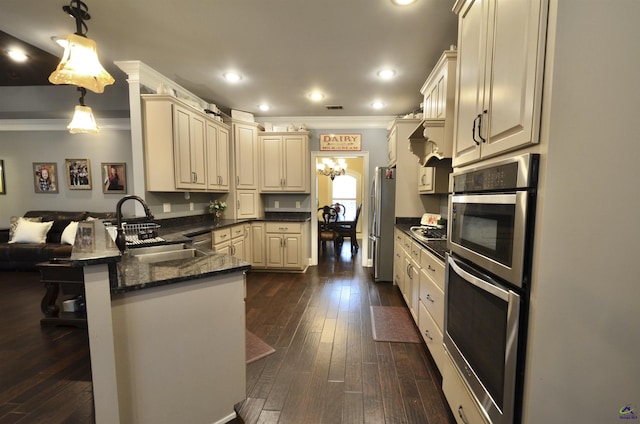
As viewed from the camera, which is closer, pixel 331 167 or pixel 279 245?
pixel 279 245

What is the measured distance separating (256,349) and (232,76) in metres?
2.94

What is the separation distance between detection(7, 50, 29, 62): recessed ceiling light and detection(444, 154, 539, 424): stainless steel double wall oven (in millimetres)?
4312

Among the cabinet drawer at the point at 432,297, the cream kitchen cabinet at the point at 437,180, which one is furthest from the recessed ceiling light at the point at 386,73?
the cabinet drawer at the point at 432,297

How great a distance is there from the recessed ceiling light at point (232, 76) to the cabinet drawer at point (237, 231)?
197 centimetres

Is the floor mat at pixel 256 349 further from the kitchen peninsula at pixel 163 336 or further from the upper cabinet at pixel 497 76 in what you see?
the upper cabinet at pixel 497 76

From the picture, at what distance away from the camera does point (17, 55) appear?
8.59ft

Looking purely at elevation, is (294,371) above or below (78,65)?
below

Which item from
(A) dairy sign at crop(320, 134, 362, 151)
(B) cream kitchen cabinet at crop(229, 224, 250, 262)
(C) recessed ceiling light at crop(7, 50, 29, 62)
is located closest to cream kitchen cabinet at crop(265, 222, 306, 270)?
(B) cream kitchen cabinet at crop(229, 224, 250, 262)

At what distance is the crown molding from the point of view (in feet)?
15.2

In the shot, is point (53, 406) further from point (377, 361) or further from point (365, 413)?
point (377, 361)

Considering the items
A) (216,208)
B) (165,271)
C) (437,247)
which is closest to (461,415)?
(437,247)

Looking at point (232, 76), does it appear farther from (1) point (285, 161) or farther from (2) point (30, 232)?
(2) point (30, 232)

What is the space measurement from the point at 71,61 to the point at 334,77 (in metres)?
2.30

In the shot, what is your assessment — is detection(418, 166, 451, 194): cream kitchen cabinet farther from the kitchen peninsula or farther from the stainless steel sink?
the stainless steel sink
